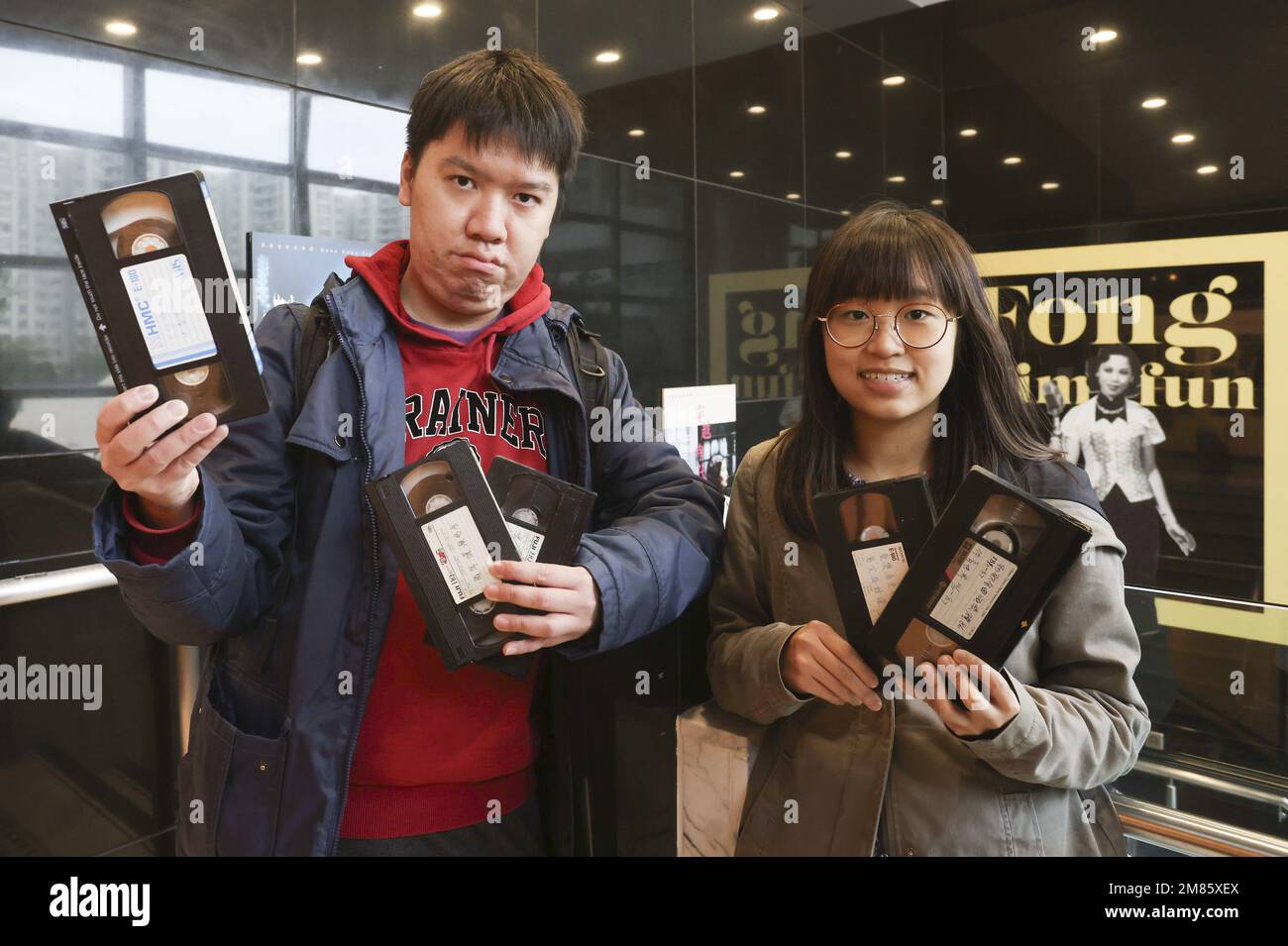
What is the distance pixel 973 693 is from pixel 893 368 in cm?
39

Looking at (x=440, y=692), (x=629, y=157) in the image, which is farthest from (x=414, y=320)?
(x=629, y=157)

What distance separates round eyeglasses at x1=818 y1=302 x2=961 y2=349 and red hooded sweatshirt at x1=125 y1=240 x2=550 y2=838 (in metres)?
0.40

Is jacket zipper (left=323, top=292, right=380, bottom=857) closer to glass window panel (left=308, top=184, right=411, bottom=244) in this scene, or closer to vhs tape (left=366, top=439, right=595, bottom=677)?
vhs tape (left=366, top=439, right=595, bottom=677)

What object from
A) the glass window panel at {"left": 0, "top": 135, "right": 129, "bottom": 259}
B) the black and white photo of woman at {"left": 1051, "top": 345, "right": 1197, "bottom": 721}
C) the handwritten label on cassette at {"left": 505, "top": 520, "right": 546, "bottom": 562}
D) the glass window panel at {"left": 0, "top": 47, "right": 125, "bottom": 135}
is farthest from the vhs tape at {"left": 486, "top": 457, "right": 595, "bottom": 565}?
the black and white photo of woman at {"left": 1051, "top": 345, "right": 1197, "bottom": 721}

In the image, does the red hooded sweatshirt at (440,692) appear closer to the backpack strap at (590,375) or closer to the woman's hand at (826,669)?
the backpack strap at (590,375)

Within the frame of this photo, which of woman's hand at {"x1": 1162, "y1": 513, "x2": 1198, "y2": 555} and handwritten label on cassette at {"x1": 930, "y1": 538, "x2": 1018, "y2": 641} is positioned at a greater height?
handwritten label on cassette at {"x1": 930, "y1": 538, "x2": 1018, "y2": 641}

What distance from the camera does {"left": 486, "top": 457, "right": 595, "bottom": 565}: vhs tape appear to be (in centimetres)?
114

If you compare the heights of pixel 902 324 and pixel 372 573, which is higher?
pixel 902 324

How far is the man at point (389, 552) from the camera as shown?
3.63ft

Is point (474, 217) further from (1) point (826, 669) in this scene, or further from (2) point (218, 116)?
(2) point (218, 116)

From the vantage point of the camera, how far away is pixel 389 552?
1176 millimetres

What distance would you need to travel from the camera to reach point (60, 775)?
2.31m

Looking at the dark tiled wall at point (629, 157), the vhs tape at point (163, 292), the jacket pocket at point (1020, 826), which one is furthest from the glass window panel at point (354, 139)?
the jacket pocket at point (1020, 826)
